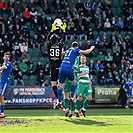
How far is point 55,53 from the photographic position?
1650 centimetres

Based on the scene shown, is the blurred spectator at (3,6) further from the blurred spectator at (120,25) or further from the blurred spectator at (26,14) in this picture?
the blurred spectator at (120,25)

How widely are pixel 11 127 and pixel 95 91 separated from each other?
14916 mm

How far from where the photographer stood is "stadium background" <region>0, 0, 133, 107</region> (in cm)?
2998

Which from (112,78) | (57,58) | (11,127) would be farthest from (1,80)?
(112,78)

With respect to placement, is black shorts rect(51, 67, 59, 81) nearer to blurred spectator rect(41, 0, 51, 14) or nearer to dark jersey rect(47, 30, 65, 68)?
dark jersey rect(47, 30, 65, 68)

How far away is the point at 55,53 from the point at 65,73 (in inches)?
47.5

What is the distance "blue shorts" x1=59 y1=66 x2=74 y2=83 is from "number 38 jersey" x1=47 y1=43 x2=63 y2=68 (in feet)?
3.15

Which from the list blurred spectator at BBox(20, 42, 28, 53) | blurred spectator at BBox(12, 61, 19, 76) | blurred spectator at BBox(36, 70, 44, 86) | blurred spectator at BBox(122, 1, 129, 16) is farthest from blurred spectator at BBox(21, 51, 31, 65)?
blurred spectator at BBox(122, 1, 129, 16)

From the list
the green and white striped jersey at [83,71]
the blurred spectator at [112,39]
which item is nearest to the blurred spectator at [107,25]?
the blurred spectator at [112,39]

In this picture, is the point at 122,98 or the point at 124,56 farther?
the point at 124,56

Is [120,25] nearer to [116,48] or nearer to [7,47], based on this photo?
[116,48]

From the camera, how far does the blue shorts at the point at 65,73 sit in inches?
611

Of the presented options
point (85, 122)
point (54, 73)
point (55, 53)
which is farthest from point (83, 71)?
point (85, 122)

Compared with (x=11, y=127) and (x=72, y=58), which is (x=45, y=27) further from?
(x=11, y=127)
